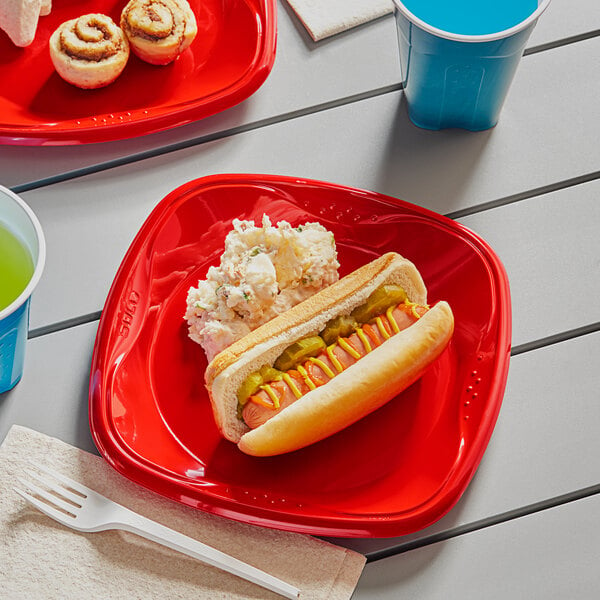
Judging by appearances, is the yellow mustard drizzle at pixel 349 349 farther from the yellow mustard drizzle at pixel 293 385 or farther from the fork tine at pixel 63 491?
the fork tine at pixel 63 491

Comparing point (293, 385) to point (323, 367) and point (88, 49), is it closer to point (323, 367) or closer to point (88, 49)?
point (323, 367)

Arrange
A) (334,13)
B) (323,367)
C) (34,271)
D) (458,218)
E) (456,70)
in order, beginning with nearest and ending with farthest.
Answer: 1. (34,271)
2. (323,367)
3. (456,70)
4. (458,218)
5. (334,13)

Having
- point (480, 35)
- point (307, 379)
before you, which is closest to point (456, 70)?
A: point (480, 35)

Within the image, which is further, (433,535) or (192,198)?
(192,198)

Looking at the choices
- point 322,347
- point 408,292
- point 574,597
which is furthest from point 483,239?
point 574,597

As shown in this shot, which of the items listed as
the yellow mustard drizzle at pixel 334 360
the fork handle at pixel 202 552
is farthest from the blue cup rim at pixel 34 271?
the yellow mustard drizzle at pixel 334 360

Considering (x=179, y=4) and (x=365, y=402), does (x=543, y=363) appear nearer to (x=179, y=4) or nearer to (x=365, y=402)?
(x=365, y=402)
